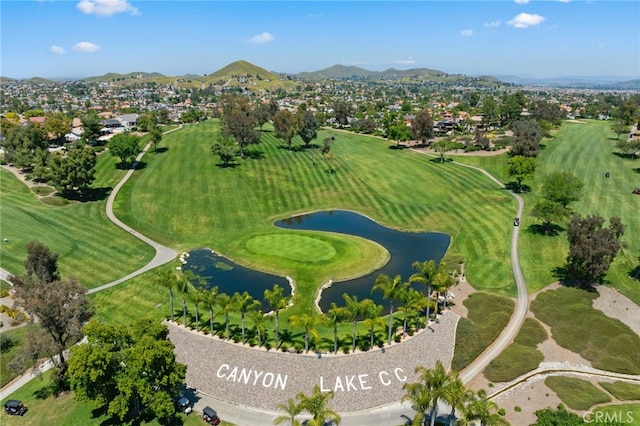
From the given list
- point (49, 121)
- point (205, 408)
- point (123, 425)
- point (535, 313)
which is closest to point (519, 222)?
point (535, 313)

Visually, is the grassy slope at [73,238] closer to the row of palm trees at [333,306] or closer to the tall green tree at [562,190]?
the row of palm trees at [333,306]

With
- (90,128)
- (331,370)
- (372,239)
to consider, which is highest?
(90,128)

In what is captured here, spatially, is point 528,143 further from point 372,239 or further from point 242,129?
point 242,129

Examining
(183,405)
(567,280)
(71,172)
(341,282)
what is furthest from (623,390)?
(71,172)

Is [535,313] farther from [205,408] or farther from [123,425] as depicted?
[123,425]

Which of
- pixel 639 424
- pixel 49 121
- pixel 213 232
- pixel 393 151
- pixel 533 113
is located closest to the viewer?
pixel 639 424

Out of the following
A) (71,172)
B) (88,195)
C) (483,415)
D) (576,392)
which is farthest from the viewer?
(88,195)
